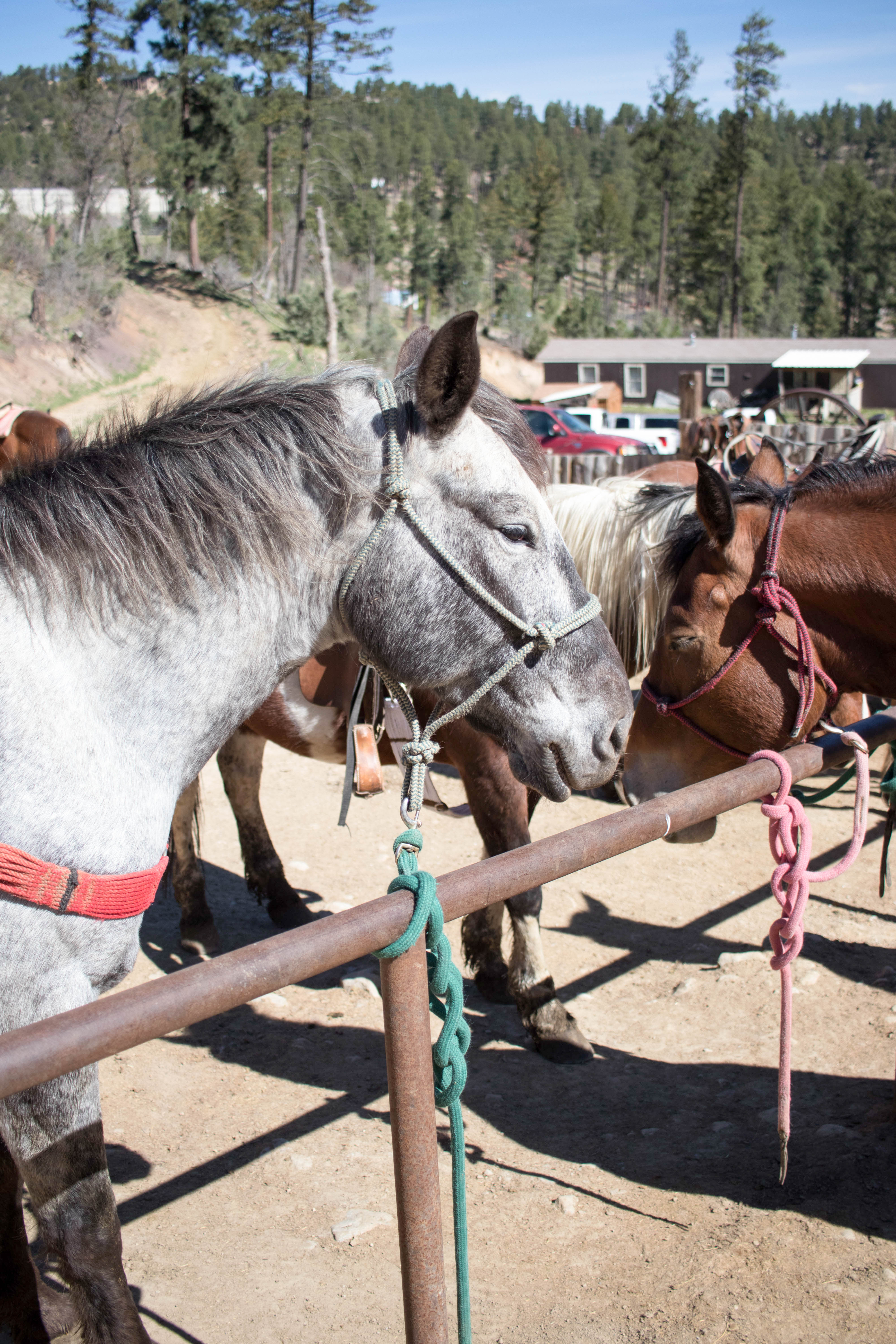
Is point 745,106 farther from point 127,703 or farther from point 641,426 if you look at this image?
point 127,703

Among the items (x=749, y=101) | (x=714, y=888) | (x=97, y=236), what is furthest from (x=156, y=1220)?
(x=749, y=101)

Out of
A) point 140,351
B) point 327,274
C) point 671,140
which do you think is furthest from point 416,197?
point 327,274

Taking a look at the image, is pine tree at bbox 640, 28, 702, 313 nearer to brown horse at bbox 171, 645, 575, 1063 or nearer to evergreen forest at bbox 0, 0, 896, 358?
evergreen forest at bbox 0, 0, 896, 358

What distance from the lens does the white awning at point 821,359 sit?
43.8m

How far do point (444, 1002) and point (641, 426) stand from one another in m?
29.3

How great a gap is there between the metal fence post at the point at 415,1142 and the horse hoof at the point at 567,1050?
6.41 feet

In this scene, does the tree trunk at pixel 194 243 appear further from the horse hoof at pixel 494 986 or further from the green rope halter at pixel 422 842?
the green rope halter at pixel 422 842

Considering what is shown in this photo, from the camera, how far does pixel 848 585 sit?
2.39m

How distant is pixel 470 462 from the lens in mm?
1707

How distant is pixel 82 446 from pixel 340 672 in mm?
1779

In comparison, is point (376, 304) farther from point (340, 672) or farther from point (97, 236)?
point (340, 672)

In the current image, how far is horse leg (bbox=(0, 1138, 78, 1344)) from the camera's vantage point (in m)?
1.83

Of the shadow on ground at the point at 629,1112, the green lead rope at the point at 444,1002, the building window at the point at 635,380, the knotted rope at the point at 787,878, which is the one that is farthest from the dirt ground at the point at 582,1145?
the building window at the point at 635,380

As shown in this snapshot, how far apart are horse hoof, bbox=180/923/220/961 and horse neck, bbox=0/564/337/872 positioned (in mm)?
2743
